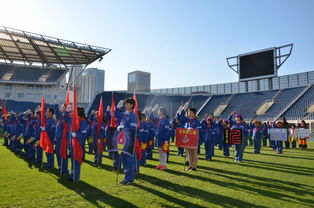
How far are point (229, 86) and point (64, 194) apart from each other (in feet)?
202

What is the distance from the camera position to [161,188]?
6.71 m

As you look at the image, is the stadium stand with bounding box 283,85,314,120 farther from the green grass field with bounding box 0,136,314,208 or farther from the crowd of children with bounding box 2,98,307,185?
the green grass field with bounding box 0,136,314,208

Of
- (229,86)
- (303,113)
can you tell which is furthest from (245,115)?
(229,86)

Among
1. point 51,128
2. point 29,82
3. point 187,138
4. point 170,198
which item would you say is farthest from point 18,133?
point 29,82

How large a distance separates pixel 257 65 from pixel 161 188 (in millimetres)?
32139

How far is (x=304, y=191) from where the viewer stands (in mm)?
6691

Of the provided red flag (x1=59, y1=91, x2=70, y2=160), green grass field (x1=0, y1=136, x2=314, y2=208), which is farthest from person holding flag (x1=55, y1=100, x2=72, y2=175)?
green grass field (x1=0, y1=136, x2=314, y2=208)

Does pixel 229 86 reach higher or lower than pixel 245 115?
higher

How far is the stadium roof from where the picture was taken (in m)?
39.7

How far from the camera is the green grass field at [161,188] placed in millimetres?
5527

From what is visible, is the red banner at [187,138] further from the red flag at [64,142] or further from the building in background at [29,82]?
the building in background at [29,82]

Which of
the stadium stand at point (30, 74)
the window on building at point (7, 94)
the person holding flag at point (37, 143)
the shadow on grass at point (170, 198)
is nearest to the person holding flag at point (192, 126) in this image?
the shadow on grass at point (170, 198)

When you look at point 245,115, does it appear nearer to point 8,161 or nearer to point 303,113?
point 303,113

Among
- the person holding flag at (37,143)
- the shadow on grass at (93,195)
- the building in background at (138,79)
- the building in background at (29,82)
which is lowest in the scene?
the shadow on grass at (93,195)
